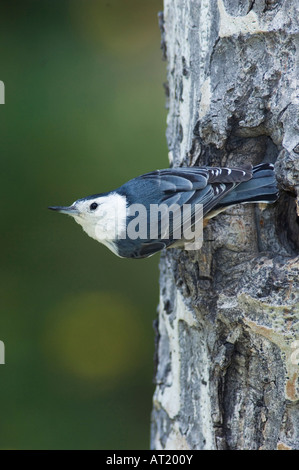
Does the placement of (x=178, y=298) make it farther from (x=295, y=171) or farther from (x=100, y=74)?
(x=100, y=74)

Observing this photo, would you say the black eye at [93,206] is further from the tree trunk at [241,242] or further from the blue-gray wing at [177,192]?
the tree trunk at [241,242]

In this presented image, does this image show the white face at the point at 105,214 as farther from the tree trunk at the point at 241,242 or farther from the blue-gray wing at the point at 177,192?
the tree trunk at the point at 241,242

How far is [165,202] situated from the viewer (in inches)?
75.2

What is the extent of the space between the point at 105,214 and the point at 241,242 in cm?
44

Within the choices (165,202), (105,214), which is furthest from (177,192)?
(105,214)

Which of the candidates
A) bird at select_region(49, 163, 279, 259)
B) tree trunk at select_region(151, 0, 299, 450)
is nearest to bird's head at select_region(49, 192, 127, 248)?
bird at select_region(49, 163, 279, 259)

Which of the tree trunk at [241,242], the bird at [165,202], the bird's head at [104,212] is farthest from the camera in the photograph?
the bird's head at [104,212]

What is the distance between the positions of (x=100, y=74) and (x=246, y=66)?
4.24ft

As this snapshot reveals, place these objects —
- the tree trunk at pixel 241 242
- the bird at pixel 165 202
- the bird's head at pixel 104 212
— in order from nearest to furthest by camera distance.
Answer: the tree trunk at pixel 241 242, the bird at pixel 165 202, the bird's head at pixel 104 212

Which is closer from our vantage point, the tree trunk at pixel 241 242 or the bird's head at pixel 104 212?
the tree trunk at pixel 241 242

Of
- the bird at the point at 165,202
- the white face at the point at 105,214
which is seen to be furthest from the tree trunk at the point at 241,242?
the white face at the point at 105,214

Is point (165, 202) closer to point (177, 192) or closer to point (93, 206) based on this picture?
point (177, 192)

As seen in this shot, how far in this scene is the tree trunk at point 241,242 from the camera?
66.5 inches

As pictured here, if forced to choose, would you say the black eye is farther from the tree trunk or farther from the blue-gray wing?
the tree trunk
